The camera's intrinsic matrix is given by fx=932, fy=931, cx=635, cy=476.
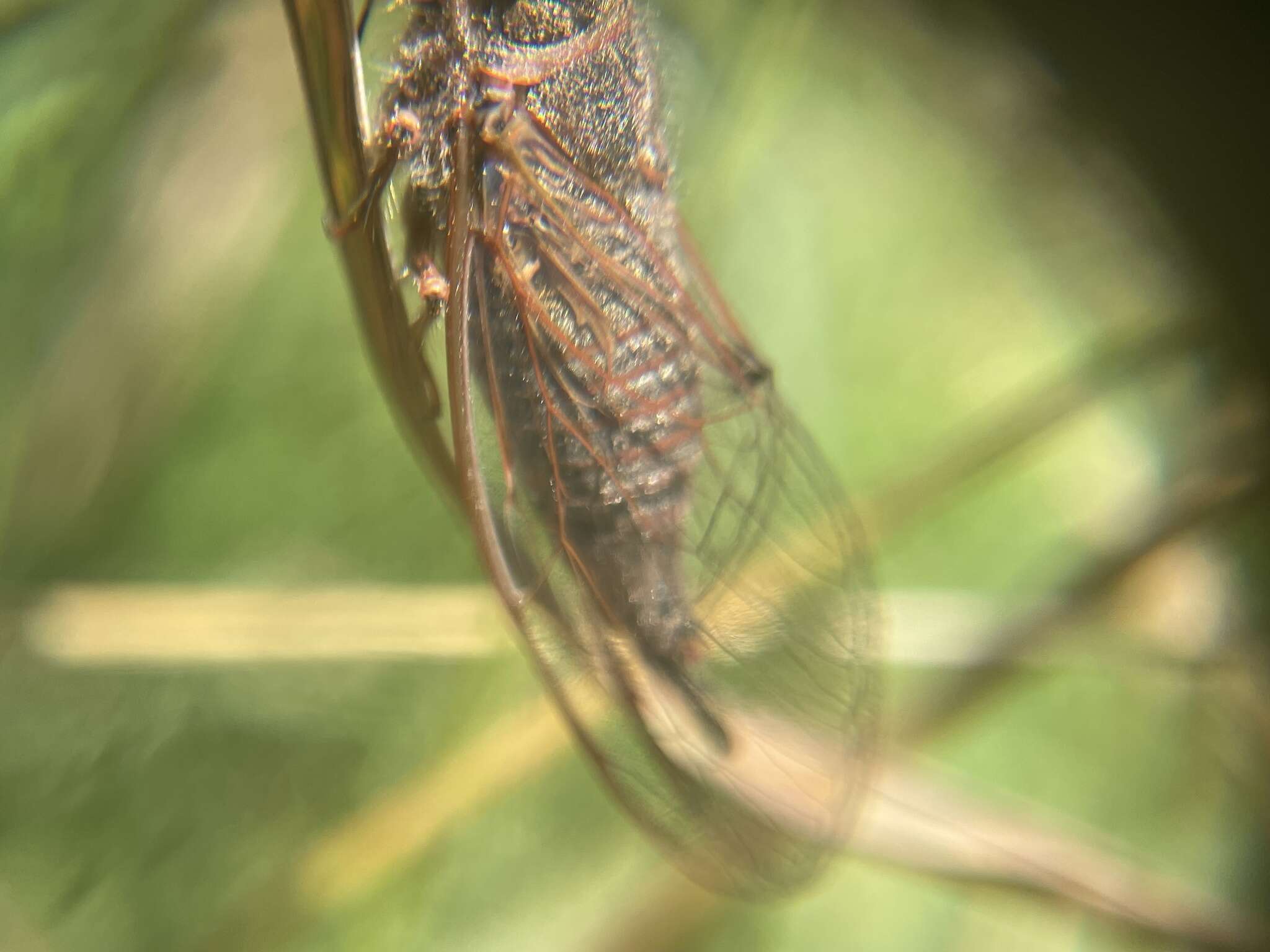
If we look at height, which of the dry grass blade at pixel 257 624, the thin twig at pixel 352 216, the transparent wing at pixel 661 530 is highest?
the thin twig at pixel 352 216

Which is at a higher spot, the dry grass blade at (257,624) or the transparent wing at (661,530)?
the transparent wing at (661,530)

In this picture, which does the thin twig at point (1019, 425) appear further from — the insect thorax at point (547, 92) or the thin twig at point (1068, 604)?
the insect thorax at point (547, 92)

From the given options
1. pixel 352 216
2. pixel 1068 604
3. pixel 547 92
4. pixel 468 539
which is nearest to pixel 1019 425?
pixel 1068 604

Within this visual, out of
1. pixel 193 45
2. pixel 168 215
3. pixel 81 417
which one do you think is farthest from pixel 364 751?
pixel 193 45

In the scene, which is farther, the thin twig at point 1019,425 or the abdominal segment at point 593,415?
the thin twig at point 1019,425

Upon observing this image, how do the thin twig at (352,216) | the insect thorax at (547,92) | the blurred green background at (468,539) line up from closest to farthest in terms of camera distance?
the thin twig at (352,216) → the insect thorax at (547,92) → the blurred green background at (468,539)

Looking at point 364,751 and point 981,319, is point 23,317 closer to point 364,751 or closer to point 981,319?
point 364,751

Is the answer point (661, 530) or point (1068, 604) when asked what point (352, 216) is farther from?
point (1068, 604)

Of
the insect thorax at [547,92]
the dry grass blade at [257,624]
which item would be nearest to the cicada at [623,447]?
the insect thorax at [547,92]
